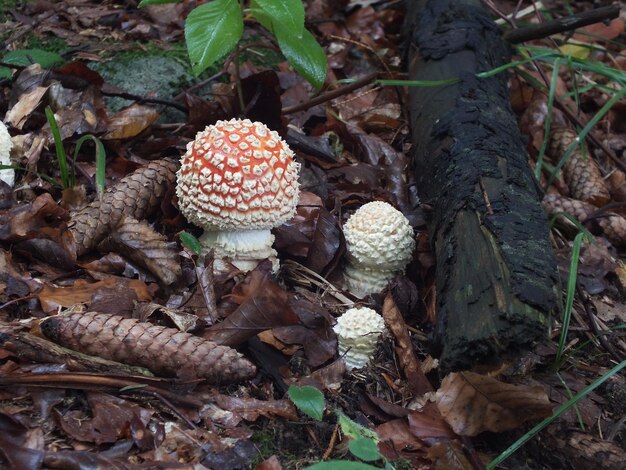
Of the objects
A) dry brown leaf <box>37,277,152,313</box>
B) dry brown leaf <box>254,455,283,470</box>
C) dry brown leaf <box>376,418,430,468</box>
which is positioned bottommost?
dry brown leaf <box>376,418,430,468</box>

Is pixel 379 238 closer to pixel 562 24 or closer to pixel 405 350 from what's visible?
pixel 405 350

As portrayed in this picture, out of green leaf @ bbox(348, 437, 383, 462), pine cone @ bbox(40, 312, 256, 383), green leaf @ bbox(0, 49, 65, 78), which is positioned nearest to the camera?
green leaf @ bbox(348, 437, 383, 462)

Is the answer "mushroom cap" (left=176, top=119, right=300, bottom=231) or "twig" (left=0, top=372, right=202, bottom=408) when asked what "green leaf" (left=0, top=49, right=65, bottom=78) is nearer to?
"mushroom cap" (left=176, top=119, right=300, bottom=231)

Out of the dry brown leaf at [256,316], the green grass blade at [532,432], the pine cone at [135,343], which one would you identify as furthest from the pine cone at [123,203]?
the green grass blade at [532,432]

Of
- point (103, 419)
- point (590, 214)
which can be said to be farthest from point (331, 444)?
point (590, 214)

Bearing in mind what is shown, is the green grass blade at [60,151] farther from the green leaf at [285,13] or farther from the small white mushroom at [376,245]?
the small white mushroom at [376,245]

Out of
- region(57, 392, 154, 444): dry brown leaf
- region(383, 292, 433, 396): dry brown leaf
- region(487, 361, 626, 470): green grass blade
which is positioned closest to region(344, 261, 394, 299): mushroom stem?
region(383, 292, 433, 396): dry brown leaf

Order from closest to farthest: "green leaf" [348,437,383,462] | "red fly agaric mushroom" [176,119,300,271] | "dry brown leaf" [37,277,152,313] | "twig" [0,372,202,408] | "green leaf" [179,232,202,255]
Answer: "green leaf" [348,437,383,462] → "twig" [0,372,202,408] → "dry brown leaf" [37,277,152,313] → "red fly agaric mushroom" [176,119,300,271] → "green leaf" [179,232,202,255]

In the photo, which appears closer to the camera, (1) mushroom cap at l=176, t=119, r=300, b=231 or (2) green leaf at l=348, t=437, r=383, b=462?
(2) green leaf at l=348, t=437, r=383, b=462

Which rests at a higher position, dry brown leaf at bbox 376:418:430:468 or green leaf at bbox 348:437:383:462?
green leaf at bbox 348:437:383:462
